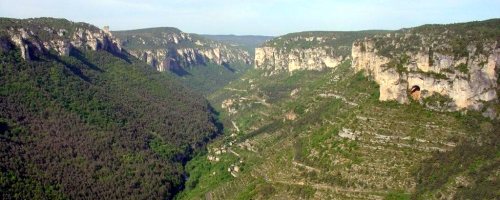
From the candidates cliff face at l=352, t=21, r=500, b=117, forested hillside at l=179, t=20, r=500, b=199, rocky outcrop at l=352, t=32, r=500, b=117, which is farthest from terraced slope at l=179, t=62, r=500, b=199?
cliff face at l=352, t=21, r=500, b=117

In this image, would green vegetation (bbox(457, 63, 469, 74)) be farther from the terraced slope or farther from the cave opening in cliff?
the cave opening in cliff

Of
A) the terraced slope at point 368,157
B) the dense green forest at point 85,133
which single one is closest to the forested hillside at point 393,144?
the terraced slope at point 368,157

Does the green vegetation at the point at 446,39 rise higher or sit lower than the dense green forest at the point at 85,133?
higher

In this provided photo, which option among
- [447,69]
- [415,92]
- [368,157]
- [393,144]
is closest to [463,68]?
[447,69]

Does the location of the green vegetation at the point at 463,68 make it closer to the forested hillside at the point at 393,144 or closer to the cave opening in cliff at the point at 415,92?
Answer: the forested hillside at the point at 393,144

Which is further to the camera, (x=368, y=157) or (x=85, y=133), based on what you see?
(x=85, y=133)

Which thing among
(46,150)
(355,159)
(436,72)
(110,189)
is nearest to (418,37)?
(436,72)

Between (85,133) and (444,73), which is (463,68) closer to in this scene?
(444,73)
